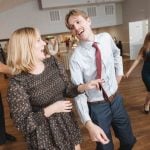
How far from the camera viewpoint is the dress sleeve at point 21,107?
1.36m

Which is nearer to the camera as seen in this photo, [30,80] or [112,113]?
[30,80]

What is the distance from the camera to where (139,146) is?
2.82 metres

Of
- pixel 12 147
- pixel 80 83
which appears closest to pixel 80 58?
pixel 80 83

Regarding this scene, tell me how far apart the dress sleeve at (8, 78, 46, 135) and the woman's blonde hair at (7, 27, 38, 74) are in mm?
100

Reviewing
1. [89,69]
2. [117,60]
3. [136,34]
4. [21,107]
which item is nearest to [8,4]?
[136,34]

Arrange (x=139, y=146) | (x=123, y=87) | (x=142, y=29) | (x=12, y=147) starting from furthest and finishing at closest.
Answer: (x=142, y=29)
(x=123, y=87)
(x=12, y=147)
(x=139, y=146)

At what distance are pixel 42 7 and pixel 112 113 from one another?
21.0 ft

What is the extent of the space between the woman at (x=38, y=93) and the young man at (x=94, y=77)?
5.1 inches

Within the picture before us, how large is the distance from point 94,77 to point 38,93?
18.8 inches

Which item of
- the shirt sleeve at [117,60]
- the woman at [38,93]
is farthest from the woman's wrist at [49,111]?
the shirt sleeve at [117,60]

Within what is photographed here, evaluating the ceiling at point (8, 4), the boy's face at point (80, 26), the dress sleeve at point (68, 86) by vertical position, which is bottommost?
the dress sleeve at point (68, 86)

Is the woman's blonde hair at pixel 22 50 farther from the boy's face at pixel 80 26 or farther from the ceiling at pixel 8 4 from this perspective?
the ceiling at pixel 8 4

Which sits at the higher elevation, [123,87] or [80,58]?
[80,58]

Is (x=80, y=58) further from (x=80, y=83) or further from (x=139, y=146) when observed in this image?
(x=139, y=146)
